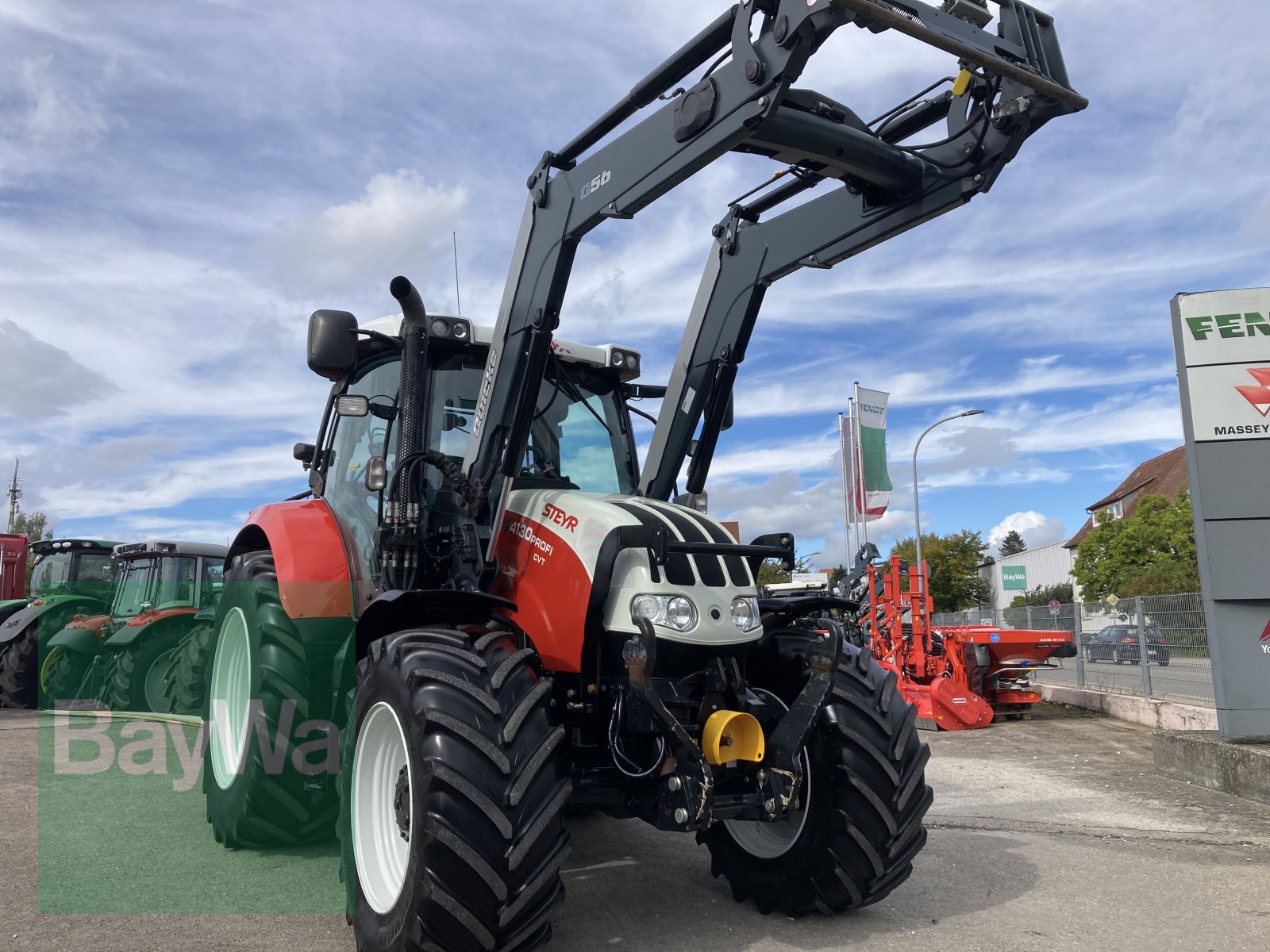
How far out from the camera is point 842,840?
4.17 meters

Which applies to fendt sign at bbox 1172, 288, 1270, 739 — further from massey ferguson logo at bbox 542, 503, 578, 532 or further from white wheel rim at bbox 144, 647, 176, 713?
white wheel rim at bbox 144, 647, 176, 713

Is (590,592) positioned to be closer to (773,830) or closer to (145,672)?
(773,830)

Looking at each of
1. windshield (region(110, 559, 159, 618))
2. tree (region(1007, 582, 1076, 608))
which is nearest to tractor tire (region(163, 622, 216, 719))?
windshield (region(110, 559, 159, 618))

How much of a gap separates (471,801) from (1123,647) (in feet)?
38.9

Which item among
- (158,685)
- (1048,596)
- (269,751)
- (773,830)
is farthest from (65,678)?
(1048,596)

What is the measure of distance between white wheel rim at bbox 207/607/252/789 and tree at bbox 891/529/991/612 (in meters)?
47.4

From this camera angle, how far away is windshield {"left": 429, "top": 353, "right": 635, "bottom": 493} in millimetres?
4918

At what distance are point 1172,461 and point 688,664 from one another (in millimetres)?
68304

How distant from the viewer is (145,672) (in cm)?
1128

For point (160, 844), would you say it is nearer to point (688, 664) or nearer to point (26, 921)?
point (26, 921)

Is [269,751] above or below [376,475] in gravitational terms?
below

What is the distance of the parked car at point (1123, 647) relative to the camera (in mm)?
11977

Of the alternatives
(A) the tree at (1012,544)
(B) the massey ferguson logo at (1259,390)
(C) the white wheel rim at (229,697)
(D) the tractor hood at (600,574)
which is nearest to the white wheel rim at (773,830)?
(D) the tractor hood at (600,574)

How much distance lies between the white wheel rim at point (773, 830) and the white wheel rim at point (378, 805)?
150 cm
